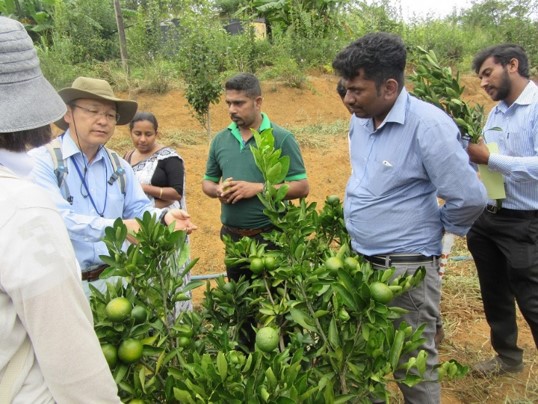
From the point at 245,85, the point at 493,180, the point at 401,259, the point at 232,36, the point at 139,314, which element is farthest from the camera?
the point at 232,36

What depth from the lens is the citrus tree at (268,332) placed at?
148cm

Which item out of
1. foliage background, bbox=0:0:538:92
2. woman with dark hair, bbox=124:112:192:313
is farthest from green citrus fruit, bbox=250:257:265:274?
foliage background, bbox=0:0:538:92

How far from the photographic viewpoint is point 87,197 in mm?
2441

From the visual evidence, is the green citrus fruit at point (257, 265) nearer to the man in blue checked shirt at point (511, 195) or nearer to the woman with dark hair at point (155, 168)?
the man in blue checked shirt at point (511, 195)

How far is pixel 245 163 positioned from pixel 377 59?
129 cm

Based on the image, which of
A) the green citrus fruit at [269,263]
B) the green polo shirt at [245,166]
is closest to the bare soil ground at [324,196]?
the green polo shirt at [245,166]

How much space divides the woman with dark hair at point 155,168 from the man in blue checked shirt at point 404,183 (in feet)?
5.47

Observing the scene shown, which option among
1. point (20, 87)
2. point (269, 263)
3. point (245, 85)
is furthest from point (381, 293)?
point (245, 85)

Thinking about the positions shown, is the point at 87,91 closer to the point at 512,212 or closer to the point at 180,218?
the point at 180,218

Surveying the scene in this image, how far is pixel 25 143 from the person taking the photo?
1150mm

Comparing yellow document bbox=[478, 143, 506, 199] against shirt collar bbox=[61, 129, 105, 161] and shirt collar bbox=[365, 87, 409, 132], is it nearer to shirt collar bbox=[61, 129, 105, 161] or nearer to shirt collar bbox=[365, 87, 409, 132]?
shirt collar bbox=[365, 87, 409, 132]

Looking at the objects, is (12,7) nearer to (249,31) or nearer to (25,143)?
(249,31)

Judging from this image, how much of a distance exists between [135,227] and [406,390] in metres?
1.46

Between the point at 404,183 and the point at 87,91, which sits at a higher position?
the point at 87,91
